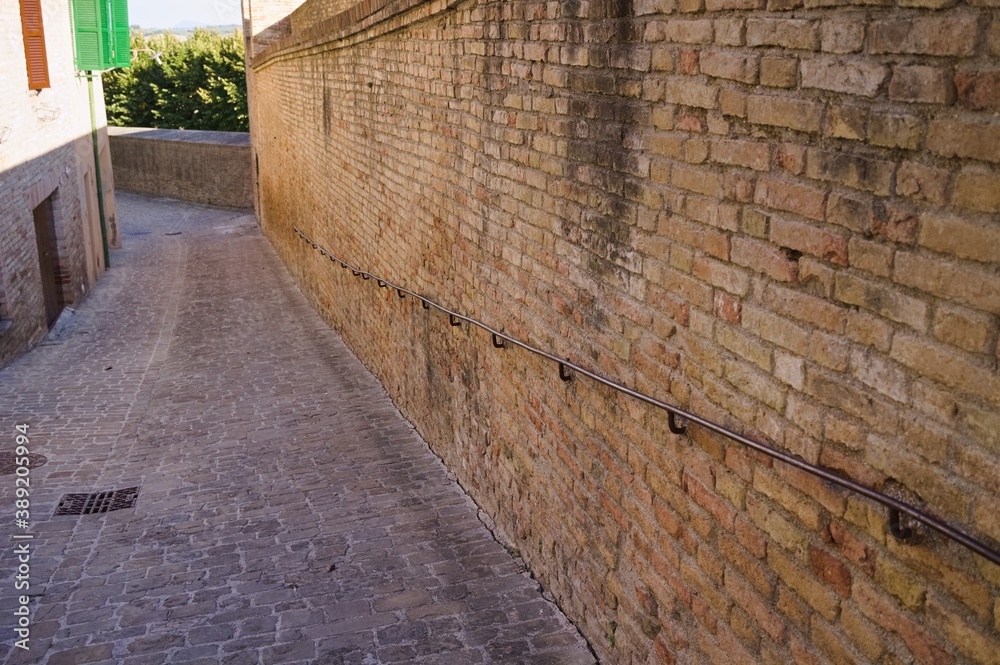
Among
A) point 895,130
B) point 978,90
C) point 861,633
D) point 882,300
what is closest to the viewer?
point 978,90

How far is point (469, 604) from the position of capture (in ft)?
17.2

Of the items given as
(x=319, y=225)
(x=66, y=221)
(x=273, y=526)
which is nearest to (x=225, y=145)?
(x=66, y=221)

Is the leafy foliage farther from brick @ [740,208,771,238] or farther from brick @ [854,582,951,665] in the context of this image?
brick @ [854,582,951,665]

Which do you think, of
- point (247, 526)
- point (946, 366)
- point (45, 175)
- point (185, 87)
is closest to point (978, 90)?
point (946, 366)

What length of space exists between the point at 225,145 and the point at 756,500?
25.8 m

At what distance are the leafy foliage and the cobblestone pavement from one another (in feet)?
70.2

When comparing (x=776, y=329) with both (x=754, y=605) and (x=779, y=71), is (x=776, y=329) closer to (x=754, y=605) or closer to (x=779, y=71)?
(x=779, y=71)

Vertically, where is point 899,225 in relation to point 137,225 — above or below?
above

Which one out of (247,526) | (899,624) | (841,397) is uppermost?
(841,397)

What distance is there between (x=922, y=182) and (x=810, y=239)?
0.46 meters

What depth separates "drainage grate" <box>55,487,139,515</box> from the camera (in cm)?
713

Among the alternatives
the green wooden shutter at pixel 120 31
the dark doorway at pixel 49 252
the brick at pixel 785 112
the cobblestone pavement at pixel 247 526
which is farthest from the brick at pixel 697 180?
the green wooden shutter at pixel 120 31

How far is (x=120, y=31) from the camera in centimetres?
1969

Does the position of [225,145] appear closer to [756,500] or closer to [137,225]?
[137,225]
